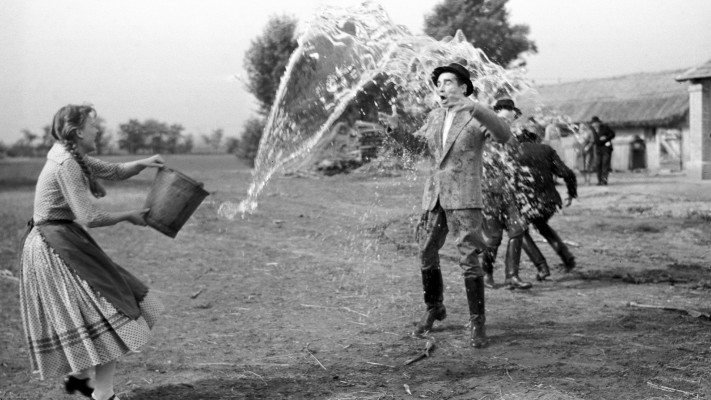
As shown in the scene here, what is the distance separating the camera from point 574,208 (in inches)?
535

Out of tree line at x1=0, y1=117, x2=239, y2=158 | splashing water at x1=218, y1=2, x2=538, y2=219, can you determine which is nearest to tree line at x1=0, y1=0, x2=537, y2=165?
tree line at x1=0, y1=117, x2=239, y2=158

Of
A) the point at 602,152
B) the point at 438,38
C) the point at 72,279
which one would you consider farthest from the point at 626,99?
the point at 72,279

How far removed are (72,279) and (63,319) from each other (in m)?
0.21

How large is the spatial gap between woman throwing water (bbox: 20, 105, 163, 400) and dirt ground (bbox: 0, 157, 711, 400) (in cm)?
57

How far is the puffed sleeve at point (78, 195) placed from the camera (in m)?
3.85

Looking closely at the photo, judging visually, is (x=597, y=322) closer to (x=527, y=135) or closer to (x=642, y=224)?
(x=527, y=135)

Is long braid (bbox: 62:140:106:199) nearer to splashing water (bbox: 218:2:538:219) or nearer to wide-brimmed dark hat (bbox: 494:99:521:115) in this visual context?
splashing water (bbox: 218:2:538:219)

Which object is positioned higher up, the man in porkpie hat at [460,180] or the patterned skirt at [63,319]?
the man in porkpie hat at [460,180]

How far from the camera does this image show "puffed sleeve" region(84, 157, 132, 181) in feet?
13.6

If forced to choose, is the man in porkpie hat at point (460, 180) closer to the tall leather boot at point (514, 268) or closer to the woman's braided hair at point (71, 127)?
the tall leather boot at point (514, 268)

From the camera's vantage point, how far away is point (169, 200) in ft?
13.5

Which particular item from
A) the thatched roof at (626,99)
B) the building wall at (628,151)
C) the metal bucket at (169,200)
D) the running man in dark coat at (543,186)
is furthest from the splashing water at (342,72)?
the thatched roof at (626,99)

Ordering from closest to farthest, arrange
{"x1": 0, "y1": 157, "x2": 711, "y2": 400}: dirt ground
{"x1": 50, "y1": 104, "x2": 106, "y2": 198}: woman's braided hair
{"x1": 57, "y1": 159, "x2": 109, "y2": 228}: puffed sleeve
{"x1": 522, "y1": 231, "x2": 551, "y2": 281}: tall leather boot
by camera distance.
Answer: {"x1": 57, "y1": 159, "x2": 109, "y2": 228}: puffed sleeve → {"x1": 50, "y1": 104, "x2": 106, "y2": 198}: woman's braided hair → {"x1": 0, "y1": 157, "x2": 711, "y2": 400}: dirt ground → {"x1": 522, "y1": 231, "x2": 551, "y2": 281}: tall leather boot

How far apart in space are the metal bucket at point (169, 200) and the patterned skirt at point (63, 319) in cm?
49
